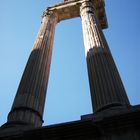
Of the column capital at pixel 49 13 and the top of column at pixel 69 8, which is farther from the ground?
the top of column at pixel 69 8


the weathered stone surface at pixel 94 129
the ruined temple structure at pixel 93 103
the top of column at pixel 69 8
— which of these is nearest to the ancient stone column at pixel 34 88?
the ruined temple structure at pixel 93 103

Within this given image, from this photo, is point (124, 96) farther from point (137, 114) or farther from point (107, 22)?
point (107, 22)

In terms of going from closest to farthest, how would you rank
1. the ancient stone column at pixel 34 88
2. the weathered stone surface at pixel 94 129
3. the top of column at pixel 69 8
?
the weathered stone surface at pixel 94 129
the ancient stone column at pixel 34 88
the top of column at pixel 69 8

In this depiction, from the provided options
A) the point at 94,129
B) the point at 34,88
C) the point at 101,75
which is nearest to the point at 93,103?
the point at 101,75

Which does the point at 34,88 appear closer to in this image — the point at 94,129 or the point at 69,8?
the point at 94,129

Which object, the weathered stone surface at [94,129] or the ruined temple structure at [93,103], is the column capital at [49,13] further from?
the weathered stone surface at [94,129]

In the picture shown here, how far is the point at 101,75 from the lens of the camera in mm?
14844

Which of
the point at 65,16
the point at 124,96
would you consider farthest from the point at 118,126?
the point at 65,16

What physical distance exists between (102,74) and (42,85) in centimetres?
372

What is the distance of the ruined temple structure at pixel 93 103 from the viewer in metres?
11.1

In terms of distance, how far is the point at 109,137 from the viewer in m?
10.9

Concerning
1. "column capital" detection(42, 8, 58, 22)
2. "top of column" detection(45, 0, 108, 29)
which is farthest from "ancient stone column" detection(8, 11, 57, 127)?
"top of column" detection(45, 0, 108, 29)

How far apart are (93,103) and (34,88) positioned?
12.1 feet

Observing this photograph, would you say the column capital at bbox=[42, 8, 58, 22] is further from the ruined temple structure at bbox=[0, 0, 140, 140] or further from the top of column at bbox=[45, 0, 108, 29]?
the ruined temple structure at bbox=[0, 0, 140, 140]
